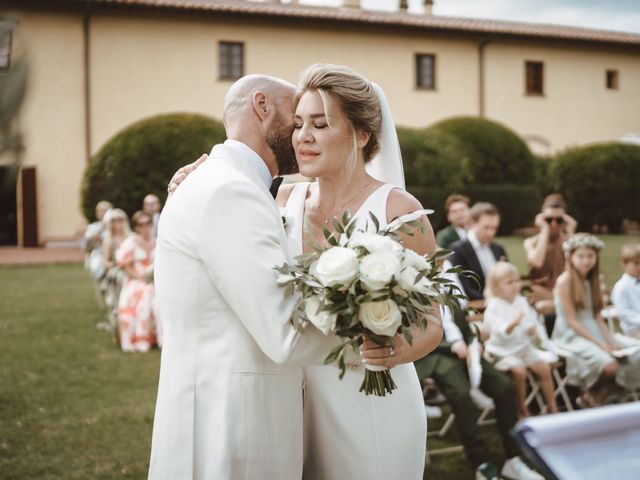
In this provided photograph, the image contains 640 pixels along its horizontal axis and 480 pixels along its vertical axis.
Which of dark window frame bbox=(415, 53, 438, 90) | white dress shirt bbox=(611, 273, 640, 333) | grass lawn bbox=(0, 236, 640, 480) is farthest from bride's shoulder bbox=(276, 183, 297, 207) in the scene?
dark window frame bbox=(415, 53, 438, 90)

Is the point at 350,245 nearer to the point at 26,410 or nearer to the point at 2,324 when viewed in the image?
the point at 26,410

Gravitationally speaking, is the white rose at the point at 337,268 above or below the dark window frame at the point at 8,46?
below

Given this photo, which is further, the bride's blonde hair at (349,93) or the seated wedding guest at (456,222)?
the seated wedding guest at (456,222)

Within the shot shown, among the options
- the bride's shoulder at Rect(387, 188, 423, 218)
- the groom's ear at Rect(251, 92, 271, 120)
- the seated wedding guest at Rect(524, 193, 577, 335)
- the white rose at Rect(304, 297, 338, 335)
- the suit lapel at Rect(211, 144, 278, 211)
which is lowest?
the seated wedding guest at Rect(524, 193, 577, 335)

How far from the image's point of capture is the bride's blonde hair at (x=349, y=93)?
2.67m

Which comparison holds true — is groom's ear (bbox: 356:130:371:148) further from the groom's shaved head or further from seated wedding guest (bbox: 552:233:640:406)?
seated wedding guest (bbox: 552:233:640:406)

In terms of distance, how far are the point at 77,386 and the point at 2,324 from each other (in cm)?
428

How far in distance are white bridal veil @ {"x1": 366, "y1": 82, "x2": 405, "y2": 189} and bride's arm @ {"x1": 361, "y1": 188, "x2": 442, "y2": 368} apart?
0.56 ft

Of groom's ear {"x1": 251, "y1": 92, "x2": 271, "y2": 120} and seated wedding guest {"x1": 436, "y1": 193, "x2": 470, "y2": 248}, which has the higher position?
groom's ear {"x1": 251, "y1": 92, "x2": 271, "y2": 120}

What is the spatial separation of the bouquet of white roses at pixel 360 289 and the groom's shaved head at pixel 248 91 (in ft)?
2.18

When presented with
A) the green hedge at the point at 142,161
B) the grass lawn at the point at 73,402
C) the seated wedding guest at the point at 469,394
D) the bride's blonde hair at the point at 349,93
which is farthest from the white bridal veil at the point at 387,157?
the green hedge at the point at 142,161

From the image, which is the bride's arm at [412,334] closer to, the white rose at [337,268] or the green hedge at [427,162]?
the white rose at [337,268]

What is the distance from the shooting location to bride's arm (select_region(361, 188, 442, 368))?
2252 mm

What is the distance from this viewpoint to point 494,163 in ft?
81.8
